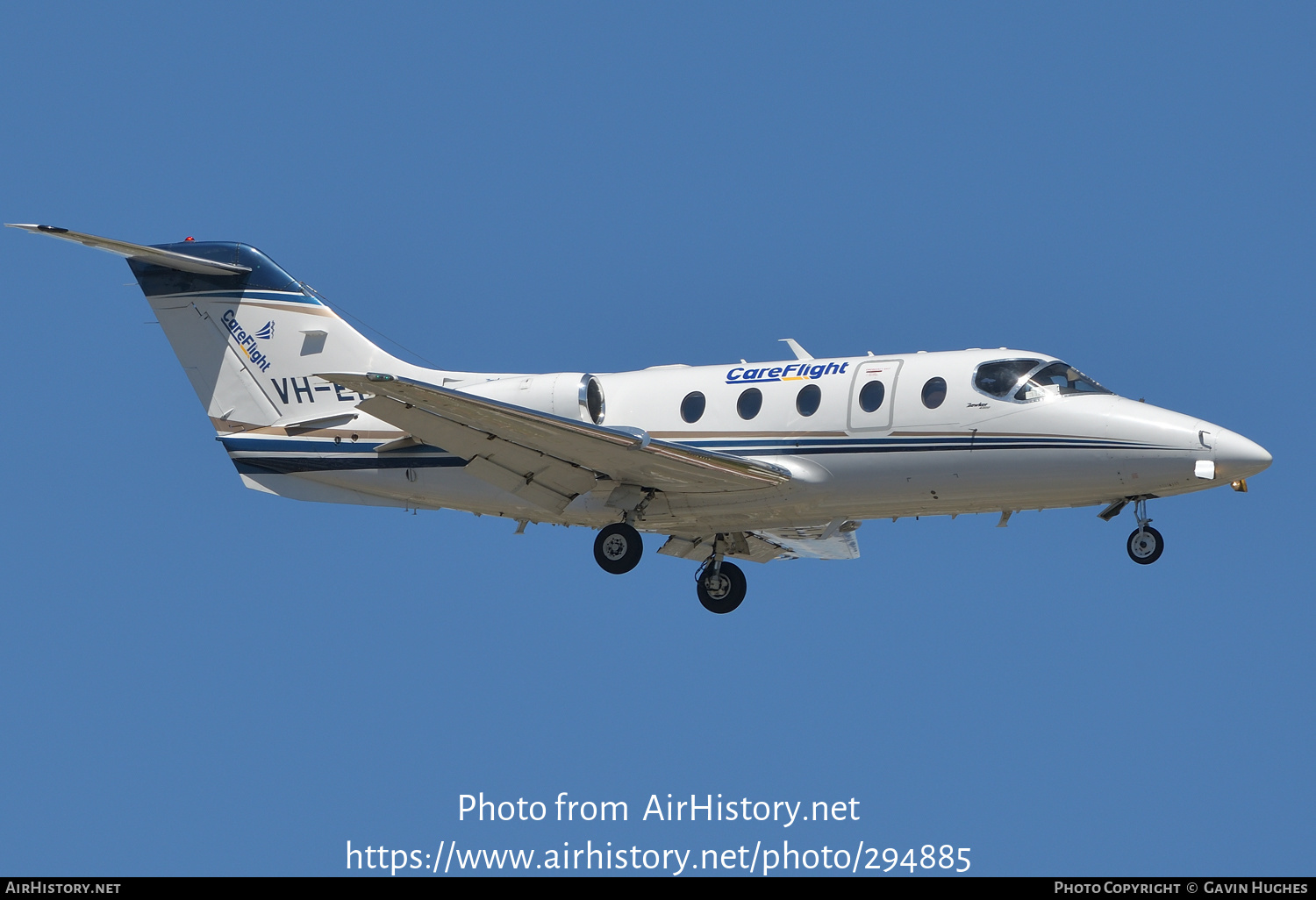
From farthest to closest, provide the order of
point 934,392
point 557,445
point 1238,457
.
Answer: point 557,445, point 934,392, point 1238,457

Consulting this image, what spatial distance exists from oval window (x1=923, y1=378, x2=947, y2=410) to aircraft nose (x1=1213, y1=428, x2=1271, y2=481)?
2937 mm

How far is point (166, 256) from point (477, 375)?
4585mm

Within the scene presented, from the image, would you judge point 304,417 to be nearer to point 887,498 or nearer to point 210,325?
point 210,325

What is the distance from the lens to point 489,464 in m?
17.9

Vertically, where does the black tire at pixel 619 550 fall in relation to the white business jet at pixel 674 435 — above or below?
below

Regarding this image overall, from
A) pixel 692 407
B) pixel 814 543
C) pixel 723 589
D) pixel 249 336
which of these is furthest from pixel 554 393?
pixel 249 336

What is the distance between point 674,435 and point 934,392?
10.3 ft

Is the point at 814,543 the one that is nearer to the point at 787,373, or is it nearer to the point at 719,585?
the point at 719,585

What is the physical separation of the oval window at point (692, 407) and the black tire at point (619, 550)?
151 cm

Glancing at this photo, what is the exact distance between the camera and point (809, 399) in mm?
17641

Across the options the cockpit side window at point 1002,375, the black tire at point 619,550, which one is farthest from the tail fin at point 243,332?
the cockpit side window at point 1002,375

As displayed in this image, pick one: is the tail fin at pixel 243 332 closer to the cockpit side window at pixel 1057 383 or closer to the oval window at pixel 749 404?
the oval window at pixel 749 404

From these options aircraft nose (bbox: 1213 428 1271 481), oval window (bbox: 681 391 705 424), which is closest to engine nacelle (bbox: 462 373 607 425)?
oval window (bbox: 681 391 705 424)

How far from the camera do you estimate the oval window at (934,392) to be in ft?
55.9
